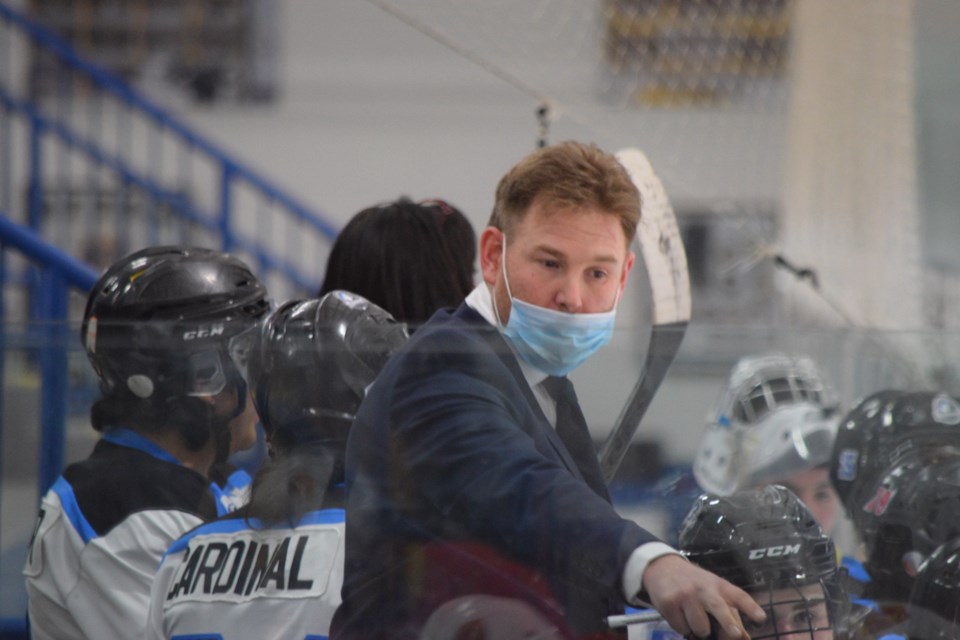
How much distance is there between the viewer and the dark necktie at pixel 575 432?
3.55 feet

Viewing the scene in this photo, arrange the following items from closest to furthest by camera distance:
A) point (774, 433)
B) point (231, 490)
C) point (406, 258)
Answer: point (231, 490), point (406, 258), point (774, 433)

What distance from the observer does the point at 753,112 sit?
558cm

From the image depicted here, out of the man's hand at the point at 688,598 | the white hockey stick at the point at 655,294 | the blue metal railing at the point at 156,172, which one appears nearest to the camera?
the man's hand at the point at 688,598

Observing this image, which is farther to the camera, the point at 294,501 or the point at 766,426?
the point at 766,426

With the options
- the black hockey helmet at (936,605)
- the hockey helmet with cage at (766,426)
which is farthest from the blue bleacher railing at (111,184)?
the black hockey helmet at (936,605)

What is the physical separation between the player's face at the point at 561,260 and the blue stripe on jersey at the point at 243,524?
0.26 meters

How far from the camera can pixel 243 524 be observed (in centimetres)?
116

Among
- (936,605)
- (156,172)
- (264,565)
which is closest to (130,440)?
(264,565)

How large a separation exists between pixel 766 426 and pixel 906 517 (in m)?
0.50

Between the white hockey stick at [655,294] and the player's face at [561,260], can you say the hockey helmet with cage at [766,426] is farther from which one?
the player's face at [561,260]

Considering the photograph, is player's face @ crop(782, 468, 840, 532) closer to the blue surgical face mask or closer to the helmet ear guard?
the blue surgical face mask

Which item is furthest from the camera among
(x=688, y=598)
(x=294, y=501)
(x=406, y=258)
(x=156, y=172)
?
(x=156, y=172)

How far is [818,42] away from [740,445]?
2.24 m

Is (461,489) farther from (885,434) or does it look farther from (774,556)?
(885,434)
